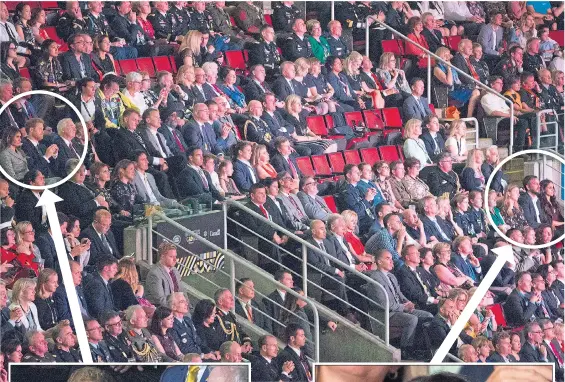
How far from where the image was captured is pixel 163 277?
7910 millimetres

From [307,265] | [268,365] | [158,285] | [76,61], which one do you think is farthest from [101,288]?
[76,61]

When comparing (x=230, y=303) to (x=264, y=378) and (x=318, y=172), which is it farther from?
(x=318, y=172)

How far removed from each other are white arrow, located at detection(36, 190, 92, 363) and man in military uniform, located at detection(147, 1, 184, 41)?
1536 millimetres

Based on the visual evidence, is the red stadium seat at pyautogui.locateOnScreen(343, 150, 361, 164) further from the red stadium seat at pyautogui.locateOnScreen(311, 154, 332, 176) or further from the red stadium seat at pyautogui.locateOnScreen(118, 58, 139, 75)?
the red stadium seat at pyautogui.locateOnScreen(118, 58, 139, 75)

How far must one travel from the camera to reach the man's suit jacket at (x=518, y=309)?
Result: 8633 mm

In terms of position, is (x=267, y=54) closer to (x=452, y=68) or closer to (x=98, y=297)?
(x=452, y=68)

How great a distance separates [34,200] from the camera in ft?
25.6

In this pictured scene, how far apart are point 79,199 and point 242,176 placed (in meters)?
1.13

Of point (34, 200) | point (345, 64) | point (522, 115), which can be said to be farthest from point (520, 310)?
point (34, 200)

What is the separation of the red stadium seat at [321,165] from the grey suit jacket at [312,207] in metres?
0.24

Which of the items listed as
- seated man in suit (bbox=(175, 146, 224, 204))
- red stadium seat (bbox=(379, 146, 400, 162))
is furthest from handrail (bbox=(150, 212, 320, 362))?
red stadium seat (bbox=(379, 146, 400, 162))

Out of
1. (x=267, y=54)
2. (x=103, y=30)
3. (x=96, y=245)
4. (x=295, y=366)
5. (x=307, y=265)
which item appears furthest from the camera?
(x=267, y=54)

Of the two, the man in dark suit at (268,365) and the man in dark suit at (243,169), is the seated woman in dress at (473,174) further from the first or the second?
the man in dark suit at (268,365)

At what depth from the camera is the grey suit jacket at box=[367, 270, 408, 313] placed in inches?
328
